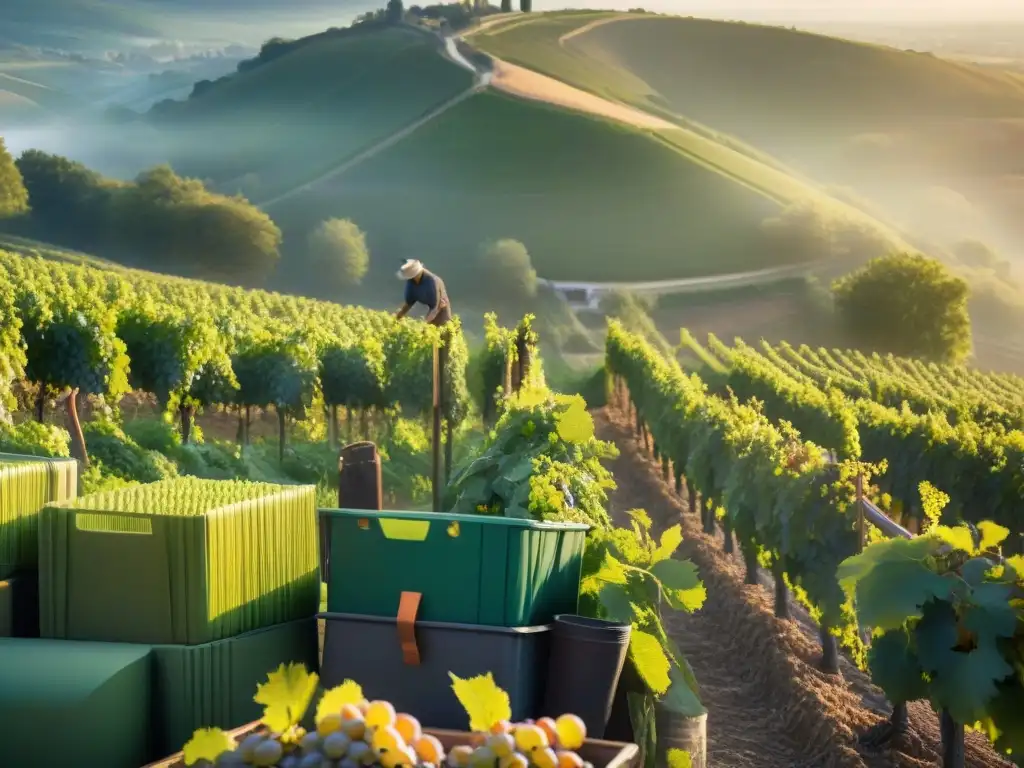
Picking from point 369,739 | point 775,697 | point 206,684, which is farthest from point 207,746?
point 775,697

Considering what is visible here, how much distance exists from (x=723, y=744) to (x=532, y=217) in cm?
6727

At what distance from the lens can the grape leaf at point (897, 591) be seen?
130 inches

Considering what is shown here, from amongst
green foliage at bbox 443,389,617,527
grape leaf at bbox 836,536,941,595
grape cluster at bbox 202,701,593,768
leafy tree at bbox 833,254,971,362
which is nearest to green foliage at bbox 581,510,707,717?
grape leaf at bbox 836,536,941,595

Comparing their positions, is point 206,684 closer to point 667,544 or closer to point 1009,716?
point 667,544

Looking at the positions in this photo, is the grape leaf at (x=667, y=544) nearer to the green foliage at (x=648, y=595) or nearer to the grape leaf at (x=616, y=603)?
the green foliage at (x=648, y=595)

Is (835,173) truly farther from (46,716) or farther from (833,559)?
(46,716)

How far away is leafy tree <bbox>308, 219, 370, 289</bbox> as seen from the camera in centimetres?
6669

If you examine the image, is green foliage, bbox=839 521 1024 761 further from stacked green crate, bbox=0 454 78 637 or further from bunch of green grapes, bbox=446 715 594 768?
stacked green crate, bbox=0 454 78 637

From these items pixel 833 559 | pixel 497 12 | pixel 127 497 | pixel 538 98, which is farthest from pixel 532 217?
pixel 127 497

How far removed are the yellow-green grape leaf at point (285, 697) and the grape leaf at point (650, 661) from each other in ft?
3.36

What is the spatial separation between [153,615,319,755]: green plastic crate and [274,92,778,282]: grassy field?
215 feet

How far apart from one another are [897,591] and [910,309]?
6089 cm

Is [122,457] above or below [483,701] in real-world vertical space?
below

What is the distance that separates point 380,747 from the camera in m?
1.95
